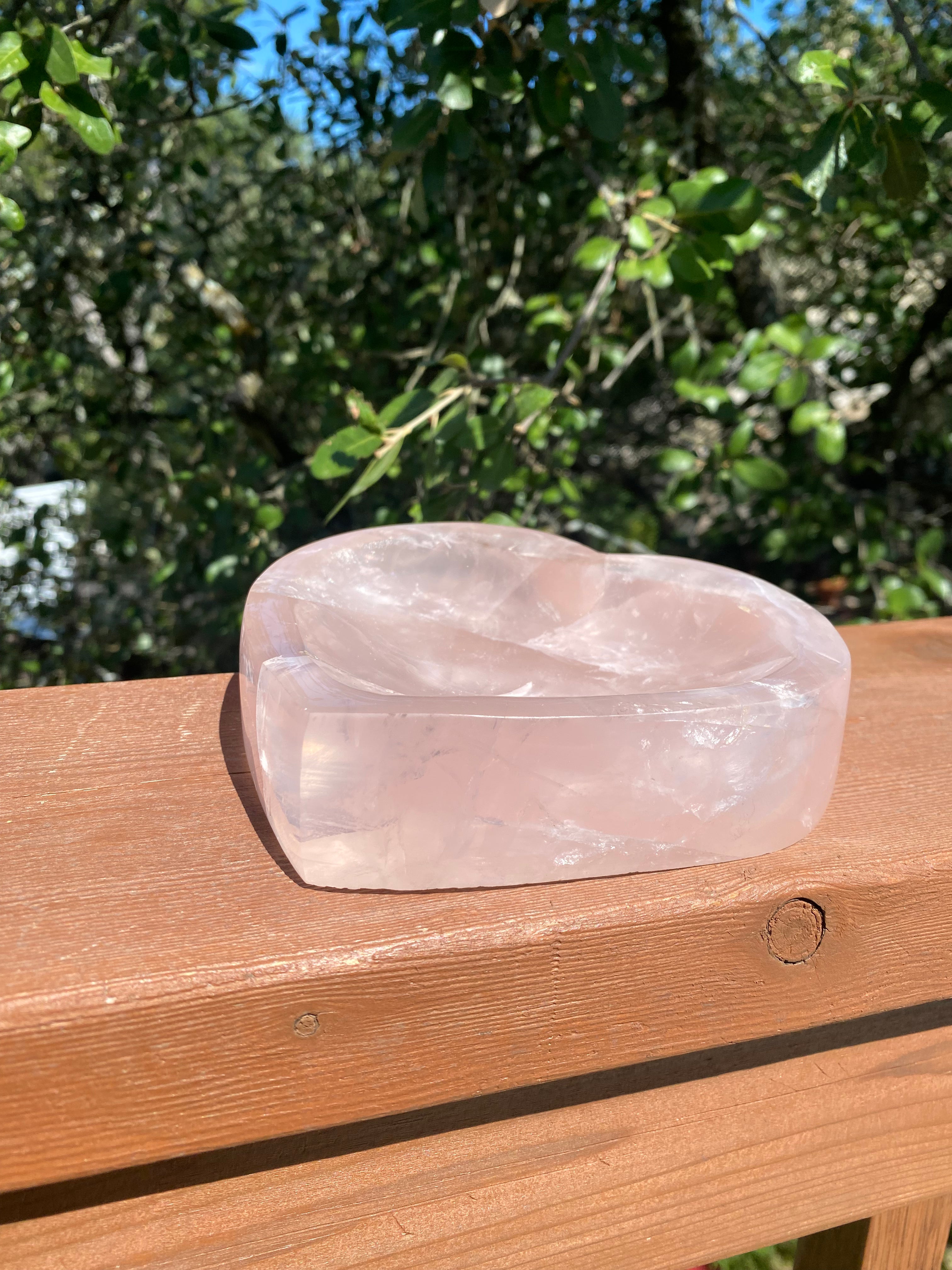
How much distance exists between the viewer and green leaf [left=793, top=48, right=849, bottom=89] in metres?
0.99

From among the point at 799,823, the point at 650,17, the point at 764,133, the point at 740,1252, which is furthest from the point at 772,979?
the point at 764,133

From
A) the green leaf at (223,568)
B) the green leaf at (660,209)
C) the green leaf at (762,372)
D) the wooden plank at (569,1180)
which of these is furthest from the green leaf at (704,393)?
the wooden plank at (569,1180)

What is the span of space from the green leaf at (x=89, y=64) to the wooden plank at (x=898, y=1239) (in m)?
1.34

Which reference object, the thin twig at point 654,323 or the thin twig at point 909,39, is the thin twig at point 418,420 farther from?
the thin twig at point 909,39

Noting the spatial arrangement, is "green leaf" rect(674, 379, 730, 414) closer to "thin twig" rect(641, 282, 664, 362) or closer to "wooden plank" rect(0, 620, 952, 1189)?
"thin twig" rect(641, 282, 664, 362)

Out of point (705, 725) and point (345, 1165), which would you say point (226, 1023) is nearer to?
point (345, 1165)

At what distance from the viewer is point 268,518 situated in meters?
1.69

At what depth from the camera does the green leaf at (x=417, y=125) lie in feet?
4.11

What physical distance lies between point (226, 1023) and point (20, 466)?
2.45 metres

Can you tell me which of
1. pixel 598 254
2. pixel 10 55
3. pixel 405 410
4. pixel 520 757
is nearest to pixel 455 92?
pixel 598 254

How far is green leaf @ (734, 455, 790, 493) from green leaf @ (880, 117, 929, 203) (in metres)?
0.42

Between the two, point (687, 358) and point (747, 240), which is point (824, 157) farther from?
point (687, 358)

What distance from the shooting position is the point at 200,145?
247 centimetres

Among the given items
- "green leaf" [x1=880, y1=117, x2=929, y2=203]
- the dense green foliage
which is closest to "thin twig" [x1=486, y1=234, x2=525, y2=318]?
the dense green foliage
